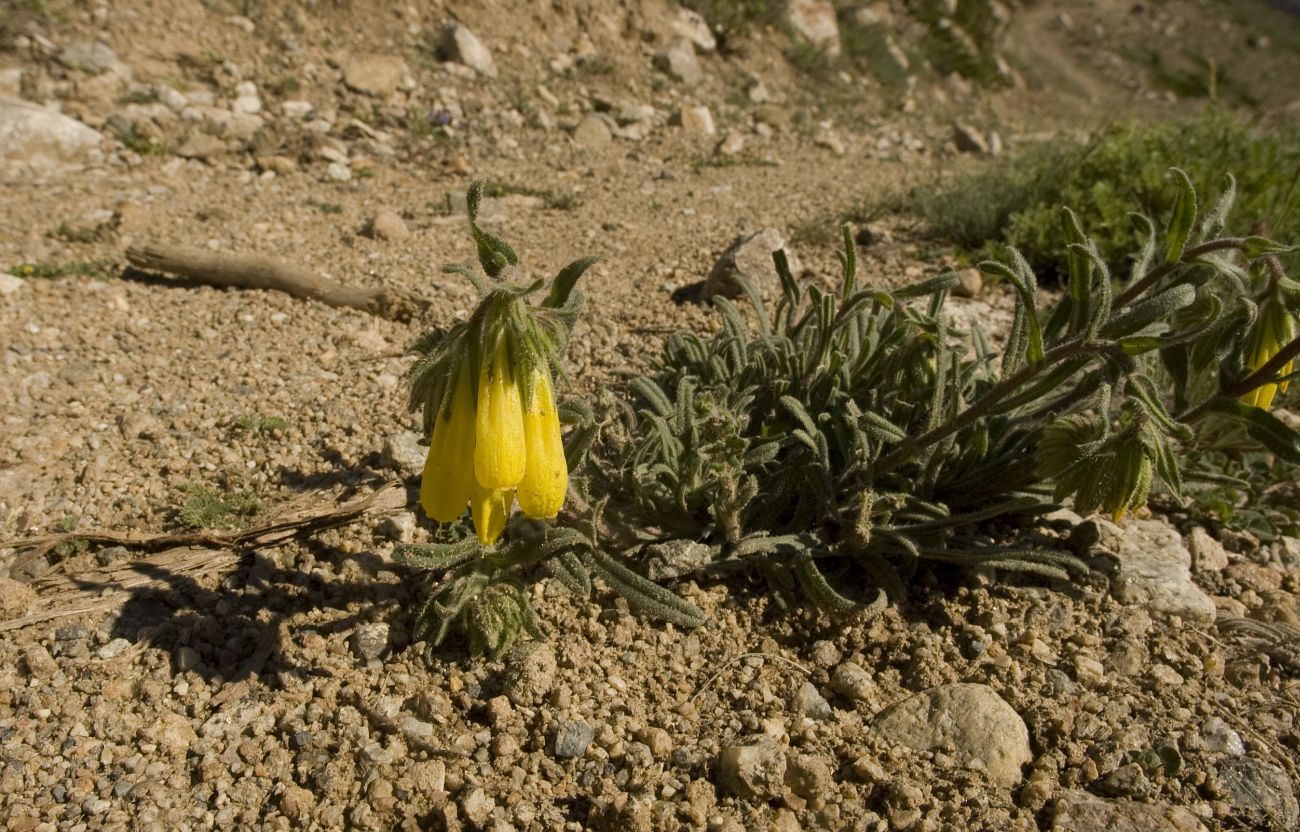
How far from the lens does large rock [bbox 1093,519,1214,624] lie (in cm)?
268

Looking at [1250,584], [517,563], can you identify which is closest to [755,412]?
[517,563]

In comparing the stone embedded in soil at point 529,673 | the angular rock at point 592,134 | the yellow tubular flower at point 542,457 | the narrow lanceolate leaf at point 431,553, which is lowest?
the stone embedded in soil at point 529,673

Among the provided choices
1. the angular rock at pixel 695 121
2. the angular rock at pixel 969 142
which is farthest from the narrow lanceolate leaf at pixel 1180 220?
the angular rock at pixel 969 142

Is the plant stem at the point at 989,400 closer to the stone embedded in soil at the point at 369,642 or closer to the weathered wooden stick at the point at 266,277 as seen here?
the stone embedded in soil at the point at 369,642

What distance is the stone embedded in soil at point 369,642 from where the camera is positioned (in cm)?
249

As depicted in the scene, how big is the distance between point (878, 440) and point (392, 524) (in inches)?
61.0

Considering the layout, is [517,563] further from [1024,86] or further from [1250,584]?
[1024,86]

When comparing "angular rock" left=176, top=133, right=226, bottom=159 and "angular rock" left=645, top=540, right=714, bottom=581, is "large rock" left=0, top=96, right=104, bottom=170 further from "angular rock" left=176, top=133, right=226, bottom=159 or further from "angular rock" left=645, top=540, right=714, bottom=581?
"angular rock" left=645, top=540, right=714, bottom=581

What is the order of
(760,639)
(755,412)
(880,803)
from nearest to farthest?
(880,803)
(760,639)
(755,412)

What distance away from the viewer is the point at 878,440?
287 cm

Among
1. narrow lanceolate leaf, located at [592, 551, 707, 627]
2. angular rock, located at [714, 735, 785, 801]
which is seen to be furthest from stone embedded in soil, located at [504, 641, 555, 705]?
angular rock, located at [714, 735, 785, 801]

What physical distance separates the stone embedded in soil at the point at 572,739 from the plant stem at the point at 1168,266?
1.78 metres

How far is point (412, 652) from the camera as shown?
2.51 metres

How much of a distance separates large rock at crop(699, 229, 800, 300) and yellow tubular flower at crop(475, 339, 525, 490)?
7.38ft
